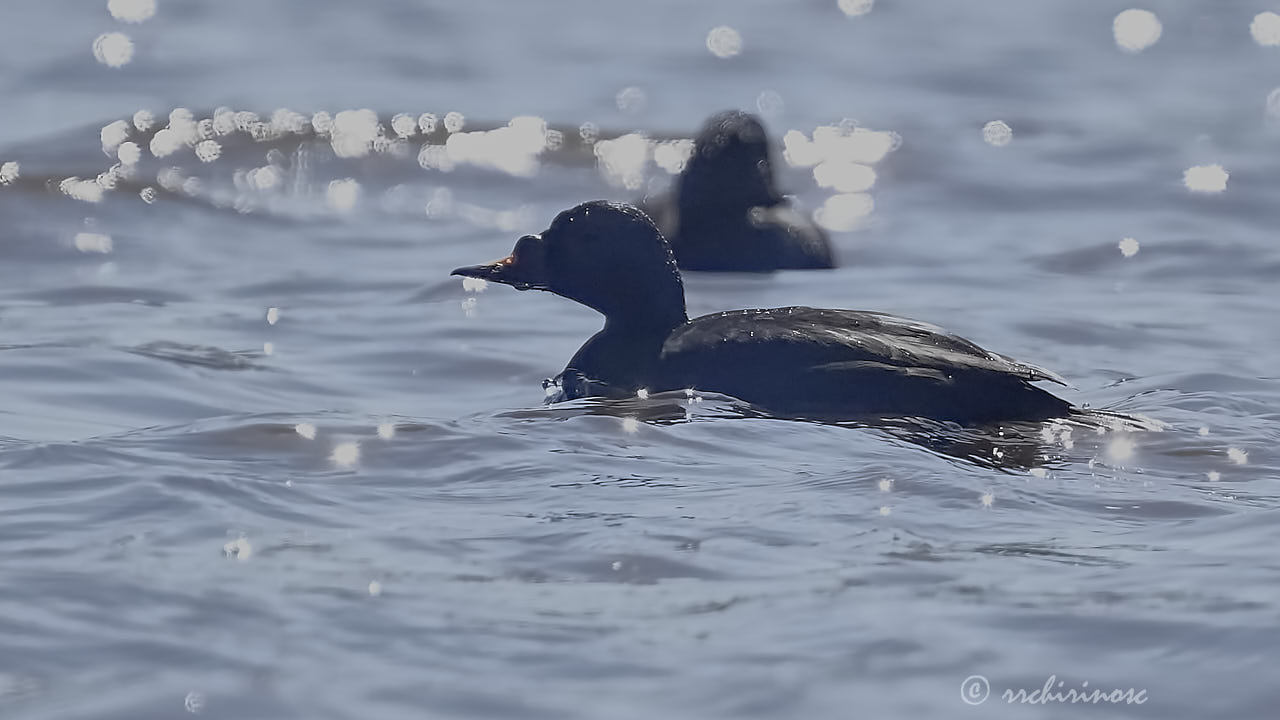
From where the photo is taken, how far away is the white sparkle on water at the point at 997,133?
57.0 ft

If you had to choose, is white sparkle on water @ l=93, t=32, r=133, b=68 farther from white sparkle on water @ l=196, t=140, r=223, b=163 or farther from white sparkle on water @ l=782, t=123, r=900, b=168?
white sparkle on water @ l=782, t=123, r=900, b=168

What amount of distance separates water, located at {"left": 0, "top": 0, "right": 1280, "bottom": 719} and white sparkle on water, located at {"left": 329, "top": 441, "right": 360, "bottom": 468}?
0.05ft

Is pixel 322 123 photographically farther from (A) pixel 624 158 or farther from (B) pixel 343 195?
(A) pixel 624 158

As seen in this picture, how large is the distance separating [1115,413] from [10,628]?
4295mm

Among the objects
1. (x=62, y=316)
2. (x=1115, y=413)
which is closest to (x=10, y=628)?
(x=1115, y=413)

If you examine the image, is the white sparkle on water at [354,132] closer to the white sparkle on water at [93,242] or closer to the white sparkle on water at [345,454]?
the white sparkle on water at [93,242]

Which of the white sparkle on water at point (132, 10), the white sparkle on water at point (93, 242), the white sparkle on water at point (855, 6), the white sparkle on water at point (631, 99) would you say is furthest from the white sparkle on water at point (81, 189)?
the white sparkle on water at point (855, 6)

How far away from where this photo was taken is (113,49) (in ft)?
66.7

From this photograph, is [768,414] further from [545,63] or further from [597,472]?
[545,63]

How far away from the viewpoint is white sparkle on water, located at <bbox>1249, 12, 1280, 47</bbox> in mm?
22562

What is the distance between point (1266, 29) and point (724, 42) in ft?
21.9

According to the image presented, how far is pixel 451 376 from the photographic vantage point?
361 inches

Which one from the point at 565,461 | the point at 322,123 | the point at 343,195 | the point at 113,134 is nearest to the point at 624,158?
the point at 322,123

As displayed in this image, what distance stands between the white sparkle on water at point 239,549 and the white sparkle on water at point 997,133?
1264 centimetres
